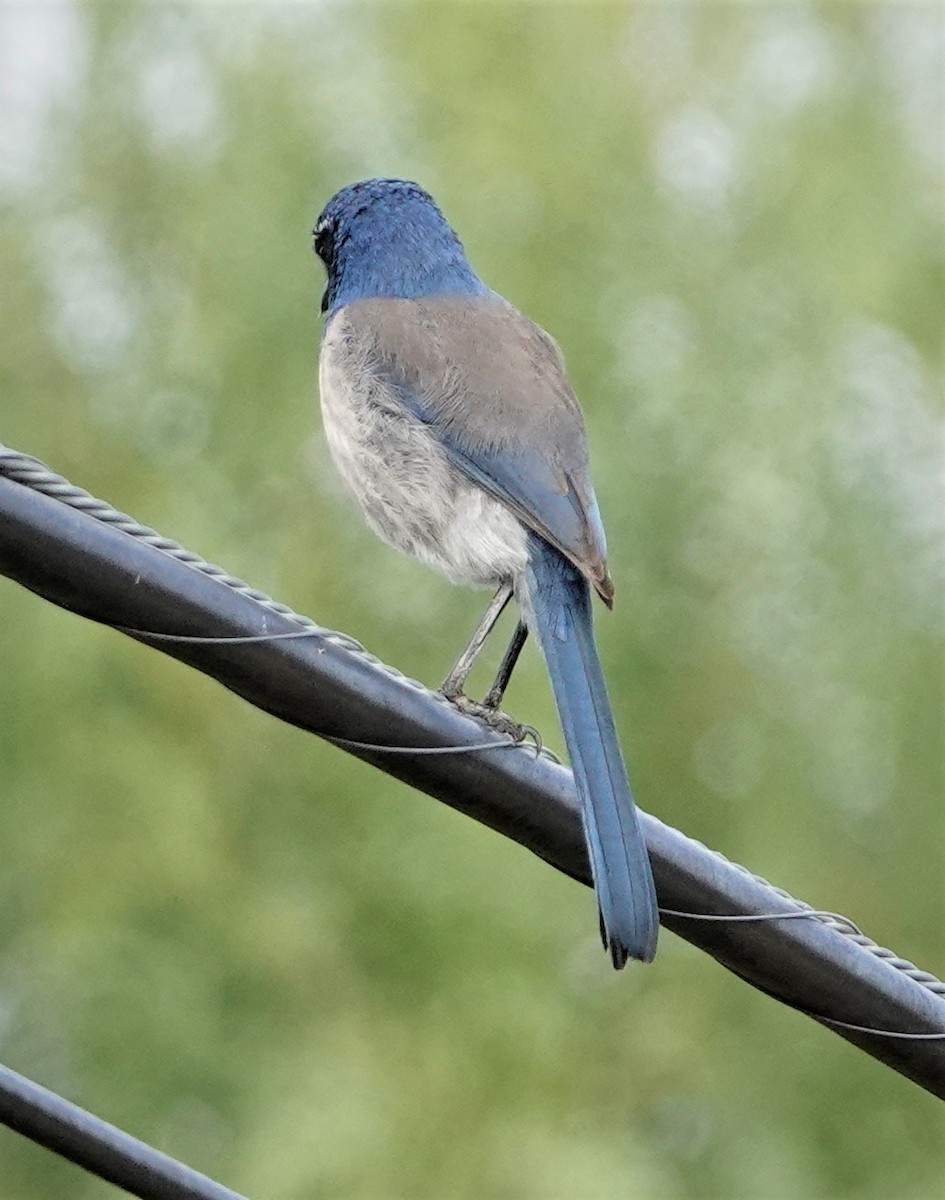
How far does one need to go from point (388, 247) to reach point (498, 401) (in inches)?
41.0

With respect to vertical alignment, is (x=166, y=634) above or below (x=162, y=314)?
below

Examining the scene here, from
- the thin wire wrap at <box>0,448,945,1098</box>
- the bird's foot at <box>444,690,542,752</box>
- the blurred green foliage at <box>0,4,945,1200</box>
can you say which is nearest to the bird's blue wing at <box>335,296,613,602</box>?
the bird's foot at <box>444,690,542,752</box>

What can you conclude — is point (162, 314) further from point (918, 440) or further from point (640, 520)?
point (918, 440)

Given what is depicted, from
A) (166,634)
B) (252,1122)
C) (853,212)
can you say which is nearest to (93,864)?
(252,1122)

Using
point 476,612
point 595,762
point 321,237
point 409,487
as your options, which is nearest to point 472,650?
point 409,487

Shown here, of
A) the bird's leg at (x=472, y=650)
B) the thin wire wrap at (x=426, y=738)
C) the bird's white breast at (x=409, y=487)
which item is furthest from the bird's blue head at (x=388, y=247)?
the thin wire wrap at (x=426, y=738)

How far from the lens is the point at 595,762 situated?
3.63m

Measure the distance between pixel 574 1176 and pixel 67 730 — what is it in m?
2.80

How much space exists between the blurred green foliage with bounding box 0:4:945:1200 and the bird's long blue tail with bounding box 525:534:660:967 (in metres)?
4.17

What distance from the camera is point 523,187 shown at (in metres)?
10.2

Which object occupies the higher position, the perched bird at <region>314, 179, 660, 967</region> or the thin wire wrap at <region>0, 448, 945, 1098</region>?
the perched bird at <region>314, 179, 660, 967</region>

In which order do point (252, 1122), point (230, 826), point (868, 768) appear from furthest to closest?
1. point (868, 768)
2. point (230, 826)
3. point (252, 1122)

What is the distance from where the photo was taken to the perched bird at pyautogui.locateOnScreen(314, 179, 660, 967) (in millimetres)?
4574

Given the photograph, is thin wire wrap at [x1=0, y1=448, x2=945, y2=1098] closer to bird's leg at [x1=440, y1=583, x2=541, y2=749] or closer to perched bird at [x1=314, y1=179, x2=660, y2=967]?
perched bird at [x1=314, y1=179, x2=660, y2=967]
